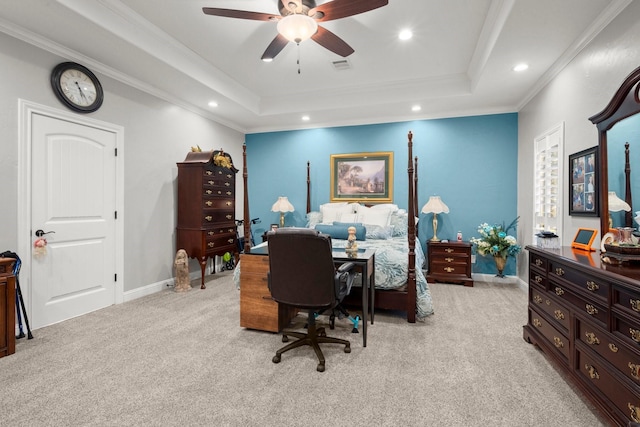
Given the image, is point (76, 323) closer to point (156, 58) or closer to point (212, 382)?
point (212, 382)

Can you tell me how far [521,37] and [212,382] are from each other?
3.86m

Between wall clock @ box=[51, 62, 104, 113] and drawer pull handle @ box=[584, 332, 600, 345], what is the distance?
4.75 m

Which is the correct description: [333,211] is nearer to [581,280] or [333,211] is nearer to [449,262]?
[449,262]

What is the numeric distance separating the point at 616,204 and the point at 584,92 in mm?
1338

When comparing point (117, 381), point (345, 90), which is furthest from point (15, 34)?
point (345, 90)

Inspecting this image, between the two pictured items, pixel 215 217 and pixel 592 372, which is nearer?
pixel 592 372

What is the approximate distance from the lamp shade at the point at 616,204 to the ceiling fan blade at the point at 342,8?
2.12 metres

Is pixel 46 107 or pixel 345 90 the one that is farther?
pixel 345 90

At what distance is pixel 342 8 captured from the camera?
2299 mm

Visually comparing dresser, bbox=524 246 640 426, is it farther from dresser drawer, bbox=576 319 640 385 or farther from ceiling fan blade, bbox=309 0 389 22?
ceiling fan blade, bbox=309 0 389 22

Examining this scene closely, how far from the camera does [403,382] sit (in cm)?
204

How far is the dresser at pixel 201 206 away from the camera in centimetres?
440

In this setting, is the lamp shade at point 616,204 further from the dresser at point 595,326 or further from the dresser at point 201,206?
the dresser at point 201,206

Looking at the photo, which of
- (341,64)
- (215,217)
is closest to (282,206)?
(215,217)
